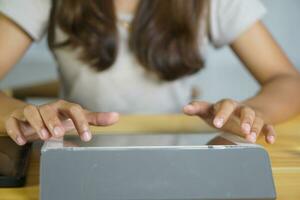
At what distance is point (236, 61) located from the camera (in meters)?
1.83

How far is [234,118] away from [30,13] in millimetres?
486

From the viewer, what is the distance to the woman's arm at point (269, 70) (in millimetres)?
762

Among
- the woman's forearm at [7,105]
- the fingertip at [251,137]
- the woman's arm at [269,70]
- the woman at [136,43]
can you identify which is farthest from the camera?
the woman at [136,43]

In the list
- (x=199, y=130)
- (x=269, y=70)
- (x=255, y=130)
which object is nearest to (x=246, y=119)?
(x=255, y=130)

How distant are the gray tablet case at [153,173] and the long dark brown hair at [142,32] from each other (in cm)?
47

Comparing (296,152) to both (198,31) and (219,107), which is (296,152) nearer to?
(219,107)

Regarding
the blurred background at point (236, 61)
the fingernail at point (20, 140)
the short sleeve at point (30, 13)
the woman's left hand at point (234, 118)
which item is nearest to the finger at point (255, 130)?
the woman's left hand at point (234, 118)

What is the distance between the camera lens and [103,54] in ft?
2.85

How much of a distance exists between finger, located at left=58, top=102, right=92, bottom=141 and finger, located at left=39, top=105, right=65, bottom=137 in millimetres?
13

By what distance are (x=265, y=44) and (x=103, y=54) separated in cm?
30

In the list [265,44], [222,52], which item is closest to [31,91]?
[265,44]

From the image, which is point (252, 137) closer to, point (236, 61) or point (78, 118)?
point (78, 118)

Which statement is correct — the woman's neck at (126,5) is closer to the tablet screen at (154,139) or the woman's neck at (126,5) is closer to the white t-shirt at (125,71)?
the white t-shirt at (125,71)

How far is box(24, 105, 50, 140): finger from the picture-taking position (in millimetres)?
475
